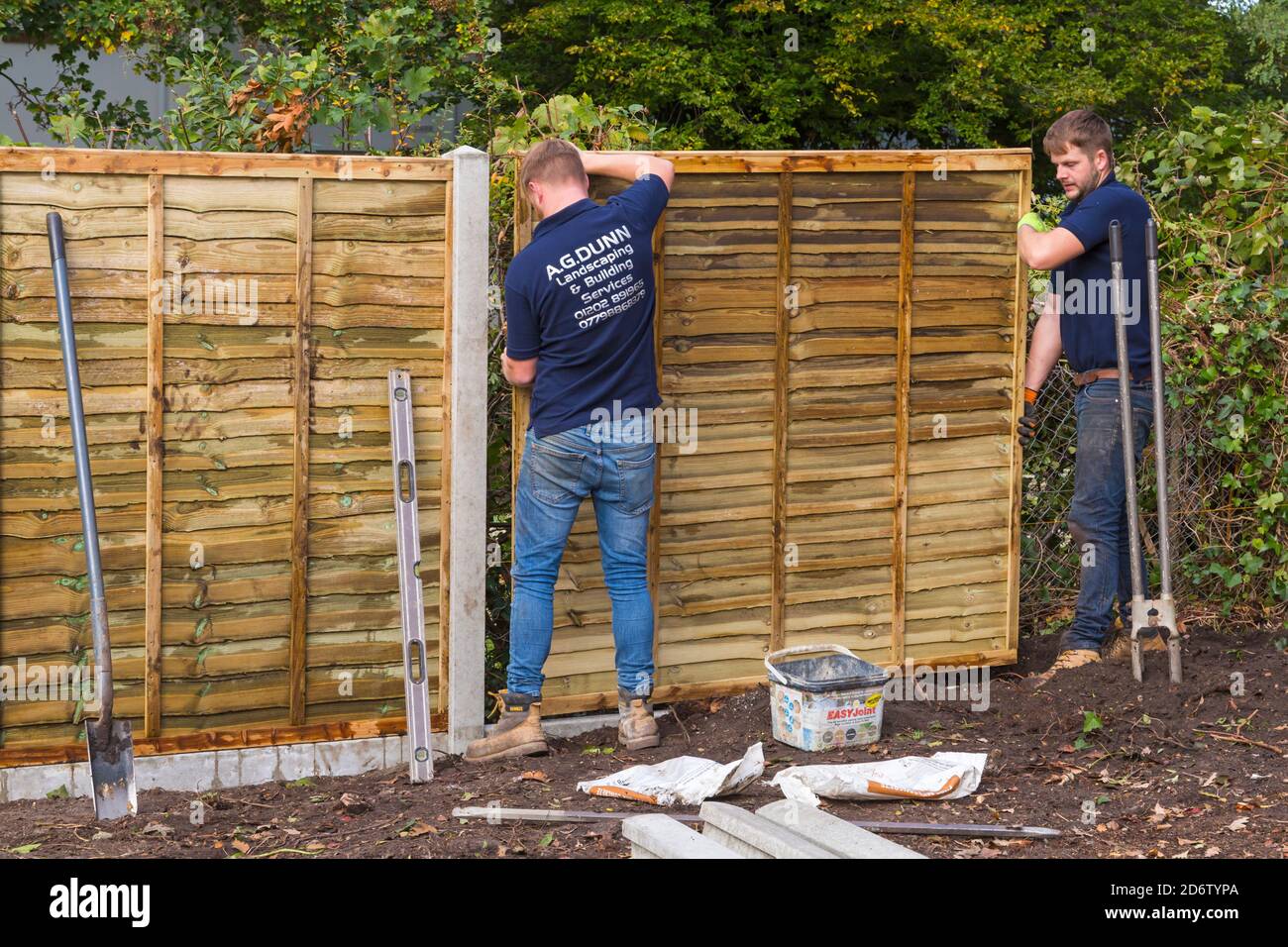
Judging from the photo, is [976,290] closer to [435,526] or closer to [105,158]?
[435,526]

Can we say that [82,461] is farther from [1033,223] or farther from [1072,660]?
[1072,660]

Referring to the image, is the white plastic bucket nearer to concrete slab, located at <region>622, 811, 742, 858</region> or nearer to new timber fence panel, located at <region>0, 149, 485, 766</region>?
new timber fence panel, located at <region>0, 149, 485, 766</region>

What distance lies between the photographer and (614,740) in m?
5.37

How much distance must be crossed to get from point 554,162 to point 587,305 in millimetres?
526

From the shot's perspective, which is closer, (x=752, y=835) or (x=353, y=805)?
(x=752, y=835)

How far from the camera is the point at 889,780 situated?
455cm

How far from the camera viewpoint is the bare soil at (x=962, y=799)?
406 cm

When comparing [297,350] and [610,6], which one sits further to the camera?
[610,6]

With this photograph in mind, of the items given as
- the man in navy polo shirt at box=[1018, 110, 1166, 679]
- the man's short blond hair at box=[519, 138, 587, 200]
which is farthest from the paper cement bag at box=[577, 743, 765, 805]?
the man's short blond hair at box=[519, 138, 587, 200]

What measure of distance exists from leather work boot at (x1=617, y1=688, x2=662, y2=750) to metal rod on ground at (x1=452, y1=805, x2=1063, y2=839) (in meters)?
0.80

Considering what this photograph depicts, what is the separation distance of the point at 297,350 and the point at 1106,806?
3245 millimetres

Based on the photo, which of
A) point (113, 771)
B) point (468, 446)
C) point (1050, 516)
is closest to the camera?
point (113, 771)

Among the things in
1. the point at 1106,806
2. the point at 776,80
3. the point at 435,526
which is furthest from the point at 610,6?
the point at 1106,806

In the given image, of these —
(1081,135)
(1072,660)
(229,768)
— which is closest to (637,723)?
(229,768)
